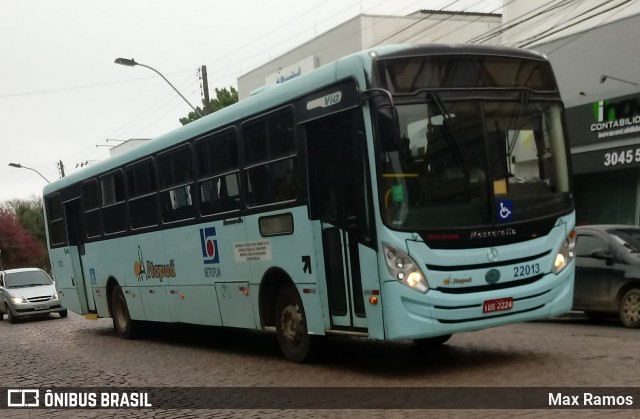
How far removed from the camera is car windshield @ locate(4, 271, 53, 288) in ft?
83.9

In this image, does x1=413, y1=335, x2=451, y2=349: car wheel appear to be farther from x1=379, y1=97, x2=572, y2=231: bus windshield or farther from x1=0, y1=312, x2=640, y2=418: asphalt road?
x1=379, y1=97, x2=572, y2=231: bus windshield

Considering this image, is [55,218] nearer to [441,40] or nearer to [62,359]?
[62,359]

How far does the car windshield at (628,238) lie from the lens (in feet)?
40.6

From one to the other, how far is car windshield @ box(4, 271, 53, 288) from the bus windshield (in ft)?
66.8

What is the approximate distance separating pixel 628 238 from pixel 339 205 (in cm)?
623

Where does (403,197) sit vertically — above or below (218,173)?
below

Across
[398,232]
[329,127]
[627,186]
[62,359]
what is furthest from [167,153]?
[627,186]

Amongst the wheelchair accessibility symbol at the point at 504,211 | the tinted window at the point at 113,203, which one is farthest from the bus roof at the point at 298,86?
the wheelchair accessibility symbol at the point at 504,211

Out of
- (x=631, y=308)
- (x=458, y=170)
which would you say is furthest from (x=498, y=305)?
(x=631, y=308)

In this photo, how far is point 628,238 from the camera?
41.4 feet

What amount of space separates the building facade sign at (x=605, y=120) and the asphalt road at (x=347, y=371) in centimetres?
812

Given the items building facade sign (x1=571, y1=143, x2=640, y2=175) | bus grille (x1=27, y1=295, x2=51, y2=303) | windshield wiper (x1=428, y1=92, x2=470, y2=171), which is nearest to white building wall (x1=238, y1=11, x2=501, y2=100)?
building facade sign (x1=571, y1=143, x2=640, y2=175)

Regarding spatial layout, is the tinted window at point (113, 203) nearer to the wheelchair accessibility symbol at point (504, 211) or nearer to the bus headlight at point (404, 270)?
the bus headlight at point (404, 270)

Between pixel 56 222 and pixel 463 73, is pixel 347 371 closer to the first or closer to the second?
pixel 463 73
